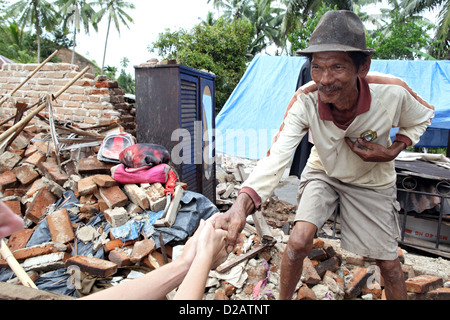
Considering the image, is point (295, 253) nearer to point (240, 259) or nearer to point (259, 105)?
point (240, 259)

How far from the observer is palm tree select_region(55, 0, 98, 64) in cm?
3438

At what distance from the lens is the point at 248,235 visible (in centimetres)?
398

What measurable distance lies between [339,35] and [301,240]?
131cm

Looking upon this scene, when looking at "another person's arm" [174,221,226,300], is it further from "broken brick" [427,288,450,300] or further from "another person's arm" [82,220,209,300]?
"broken brick" [427,288,450,300]

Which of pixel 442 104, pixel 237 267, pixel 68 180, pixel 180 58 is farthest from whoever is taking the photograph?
pixel 180 58

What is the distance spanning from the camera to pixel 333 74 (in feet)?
6.54

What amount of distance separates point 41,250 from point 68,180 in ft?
3.94

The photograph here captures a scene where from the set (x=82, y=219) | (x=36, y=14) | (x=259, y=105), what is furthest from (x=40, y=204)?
(x=36, y=14)

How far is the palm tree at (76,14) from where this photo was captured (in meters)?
34.4

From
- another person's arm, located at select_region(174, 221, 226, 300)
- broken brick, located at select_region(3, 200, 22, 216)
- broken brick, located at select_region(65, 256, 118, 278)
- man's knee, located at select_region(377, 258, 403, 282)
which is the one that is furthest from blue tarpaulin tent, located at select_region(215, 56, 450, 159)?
another person's arm, located at select_region(174, 221, 226, 300)

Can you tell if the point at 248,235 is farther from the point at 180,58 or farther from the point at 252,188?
the point at 180,58

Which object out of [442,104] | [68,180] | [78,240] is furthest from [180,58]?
[78,240]
